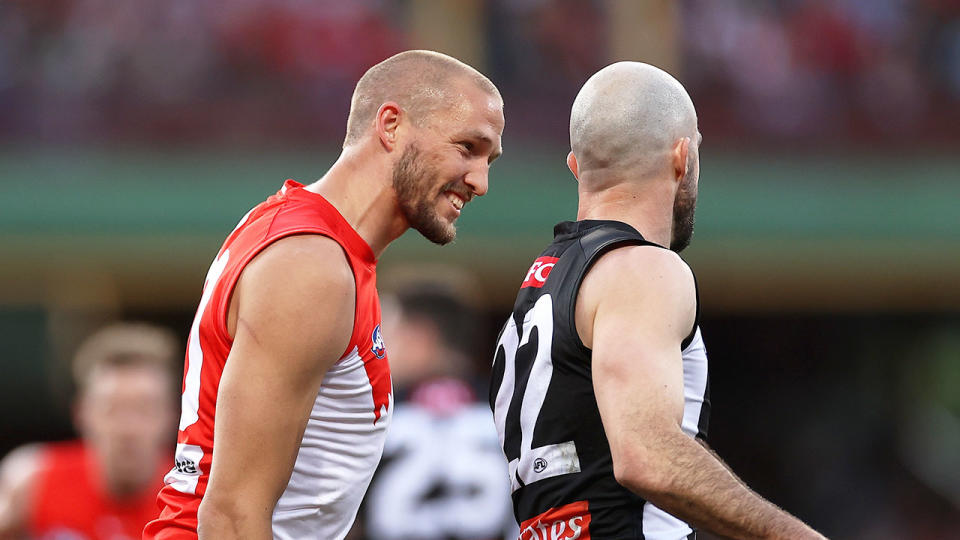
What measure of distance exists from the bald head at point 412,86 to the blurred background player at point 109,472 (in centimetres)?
296

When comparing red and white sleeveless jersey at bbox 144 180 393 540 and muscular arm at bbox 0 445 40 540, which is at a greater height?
red and white sleeveless jersey at bbox 144 180 393 540

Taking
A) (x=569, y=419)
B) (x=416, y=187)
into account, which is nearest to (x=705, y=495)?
(x=569, y=419)

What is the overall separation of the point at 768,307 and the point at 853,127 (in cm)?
190

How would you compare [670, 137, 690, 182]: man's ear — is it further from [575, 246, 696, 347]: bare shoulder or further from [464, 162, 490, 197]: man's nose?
[464, 162, 490, 197]: man's nose

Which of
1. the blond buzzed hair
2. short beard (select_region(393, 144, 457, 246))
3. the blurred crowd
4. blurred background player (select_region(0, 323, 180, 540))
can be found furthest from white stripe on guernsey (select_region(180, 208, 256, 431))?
the blurred crowd

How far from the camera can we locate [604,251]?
3.46 metres

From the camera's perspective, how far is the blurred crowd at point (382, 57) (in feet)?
41.4

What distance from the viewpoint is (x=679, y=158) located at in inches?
146

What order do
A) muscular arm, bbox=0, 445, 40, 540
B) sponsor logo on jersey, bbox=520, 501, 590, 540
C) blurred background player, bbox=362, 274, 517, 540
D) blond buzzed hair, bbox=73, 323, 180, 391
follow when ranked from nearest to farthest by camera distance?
sponsor logo on jersey, bbox=520, 501, 590, 540
blurred background player, bbox=362, 274, 517, 540
muscular arm, bbox=0, 445, 40, 540
blond buzzed hair, bbox=73, 323, 180, 391

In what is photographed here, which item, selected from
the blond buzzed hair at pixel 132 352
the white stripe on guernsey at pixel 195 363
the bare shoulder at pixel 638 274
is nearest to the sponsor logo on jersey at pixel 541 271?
the bare shoulder at pixel 638 274

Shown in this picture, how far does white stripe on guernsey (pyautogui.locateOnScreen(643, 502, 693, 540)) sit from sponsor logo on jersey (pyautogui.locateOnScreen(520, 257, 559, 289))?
2.12ft

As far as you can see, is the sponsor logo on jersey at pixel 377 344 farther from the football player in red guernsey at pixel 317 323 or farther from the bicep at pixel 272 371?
the bicep at pixel 272 371

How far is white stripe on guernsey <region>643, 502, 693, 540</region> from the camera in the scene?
3453 millimetres

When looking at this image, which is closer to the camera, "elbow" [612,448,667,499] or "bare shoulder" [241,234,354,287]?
"elbow" [612,448,667,499]
